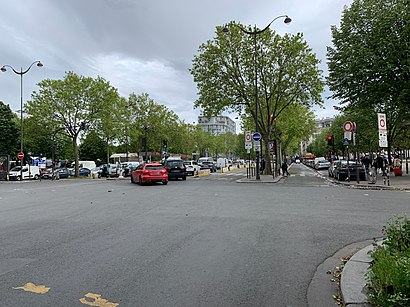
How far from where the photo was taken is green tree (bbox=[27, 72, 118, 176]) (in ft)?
128

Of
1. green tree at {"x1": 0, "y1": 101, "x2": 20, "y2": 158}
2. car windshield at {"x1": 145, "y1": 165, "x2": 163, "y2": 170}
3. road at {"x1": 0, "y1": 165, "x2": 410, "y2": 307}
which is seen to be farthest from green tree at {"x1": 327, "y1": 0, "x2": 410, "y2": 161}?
green tree at {"x1": 0, "y1": 101, "x2": 20, "y2": 158}

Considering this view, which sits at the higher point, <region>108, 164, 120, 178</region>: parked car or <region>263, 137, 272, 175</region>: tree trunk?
<region>263, 137, 272, 175</region>: tree trunk

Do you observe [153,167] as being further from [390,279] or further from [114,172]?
[390,279]

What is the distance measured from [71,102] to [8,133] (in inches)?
973

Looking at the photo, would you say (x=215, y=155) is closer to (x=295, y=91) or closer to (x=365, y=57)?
(x=295, y=91)

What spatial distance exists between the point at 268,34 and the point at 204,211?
25977 mm

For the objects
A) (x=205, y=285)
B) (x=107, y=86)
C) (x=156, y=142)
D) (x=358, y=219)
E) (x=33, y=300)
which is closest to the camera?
(x=33, y=300)

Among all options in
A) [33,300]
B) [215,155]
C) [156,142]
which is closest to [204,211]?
[33,300]

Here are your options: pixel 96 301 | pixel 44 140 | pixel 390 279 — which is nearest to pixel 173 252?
pixel 96 301

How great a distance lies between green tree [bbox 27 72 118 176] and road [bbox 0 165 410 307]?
2895 cm

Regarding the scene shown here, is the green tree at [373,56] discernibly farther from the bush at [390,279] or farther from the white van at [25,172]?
the white van at [25,172]

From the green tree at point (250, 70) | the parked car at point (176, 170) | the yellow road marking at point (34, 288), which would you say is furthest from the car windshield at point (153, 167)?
the yellow road marking at point (34, 288)

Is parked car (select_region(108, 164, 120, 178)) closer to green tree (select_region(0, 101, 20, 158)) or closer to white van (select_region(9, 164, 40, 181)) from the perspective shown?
white van (select_region(9, 164, 40, 181))

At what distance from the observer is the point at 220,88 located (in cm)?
3534
